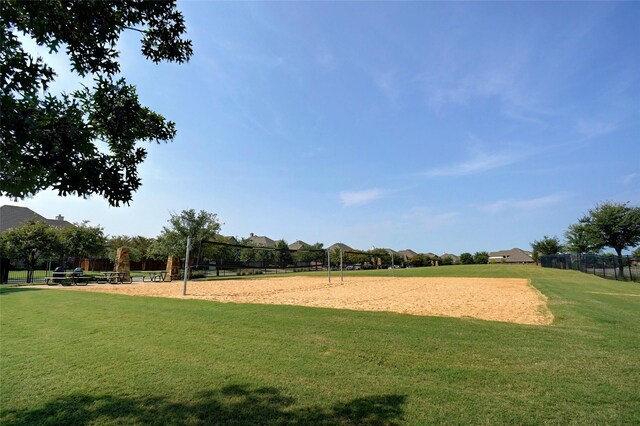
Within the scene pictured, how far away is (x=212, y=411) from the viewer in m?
3.13

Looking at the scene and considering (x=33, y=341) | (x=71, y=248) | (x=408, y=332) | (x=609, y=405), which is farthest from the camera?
(x=71, y=248)

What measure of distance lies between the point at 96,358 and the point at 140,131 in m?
3.73

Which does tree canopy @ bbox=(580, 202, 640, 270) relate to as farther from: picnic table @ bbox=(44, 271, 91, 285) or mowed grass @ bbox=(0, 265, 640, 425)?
picnic table @ bbox=(44, 271, 91, 285)

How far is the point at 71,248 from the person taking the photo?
95.5 feet

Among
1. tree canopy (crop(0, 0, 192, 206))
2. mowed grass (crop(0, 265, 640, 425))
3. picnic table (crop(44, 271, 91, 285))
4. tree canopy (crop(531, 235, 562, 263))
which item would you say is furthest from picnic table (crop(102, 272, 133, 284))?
tree canopy (crop(531, 235, 562, 263))

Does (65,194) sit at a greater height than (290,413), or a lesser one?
greater

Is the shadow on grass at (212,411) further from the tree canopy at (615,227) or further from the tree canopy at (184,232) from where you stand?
the tree canopy at (615,227)

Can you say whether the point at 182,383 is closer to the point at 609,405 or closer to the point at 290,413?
the point at 290,413

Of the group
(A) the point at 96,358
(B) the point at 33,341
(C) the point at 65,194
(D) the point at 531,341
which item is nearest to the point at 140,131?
(C) the point at 65,194

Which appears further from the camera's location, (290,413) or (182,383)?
(182,383)

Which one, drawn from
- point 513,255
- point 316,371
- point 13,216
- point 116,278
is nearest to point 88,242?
point 116,278

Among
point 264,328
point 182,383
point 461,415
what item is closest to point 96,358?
point 182,383

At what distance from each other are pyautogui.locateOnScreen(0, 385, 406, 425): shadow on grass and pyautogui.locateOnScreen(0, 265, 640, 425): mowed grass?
0.06ft

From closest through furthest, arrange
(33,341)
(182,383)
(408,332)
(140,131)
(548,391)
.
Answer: (140,131) → (548,391) → (182,383) → (33,341) → (408,332)
